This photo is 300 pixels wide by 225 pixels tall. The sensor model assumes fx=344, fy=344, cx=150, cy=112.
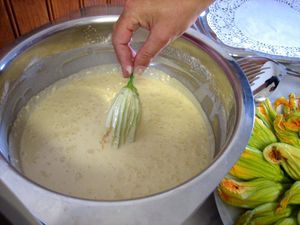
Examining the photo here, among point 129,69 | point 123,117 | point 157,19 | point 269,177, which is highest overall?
point 157,19

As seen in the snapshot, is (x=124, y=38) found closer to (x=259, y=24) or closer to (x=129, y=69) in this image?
(x=129, y=69)

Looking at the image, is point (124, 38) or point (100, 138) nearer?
point (124, 38)

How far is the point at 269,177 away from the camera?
2.28 ft

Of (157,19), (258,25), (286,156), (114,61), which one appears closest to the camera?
(157,19)

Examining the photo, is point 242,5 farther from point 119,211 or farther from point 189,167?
point 119,211

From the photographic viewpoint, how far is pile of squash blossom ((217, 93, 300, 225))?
662 millimetres

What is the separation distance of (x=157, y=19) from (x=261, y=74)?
29cm

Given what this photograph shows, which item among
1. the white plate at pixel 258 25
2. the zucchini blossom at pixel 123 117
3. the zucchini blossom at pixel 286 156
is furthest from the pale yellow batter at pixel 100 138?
the white plate at pixel 258 25

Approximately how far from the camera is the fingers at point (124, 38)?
59cm

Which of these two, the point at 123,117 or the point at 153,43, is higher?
the point at 153,43

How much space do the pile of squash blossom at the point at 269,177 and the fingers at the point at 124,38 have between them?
0.30 metres

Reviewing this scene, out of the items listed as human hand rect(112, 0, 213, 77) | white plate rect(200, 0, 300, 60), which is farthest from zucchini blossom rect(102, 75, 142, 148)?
white plate rect(200, 0, 300, 60)

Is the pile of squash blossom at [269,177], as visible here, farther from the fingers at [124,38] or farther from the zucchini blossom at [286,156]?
the fingers at [124,38]

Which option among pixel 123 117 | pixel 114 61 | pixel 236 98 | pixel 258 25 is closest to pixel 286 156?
pixel 236 98
